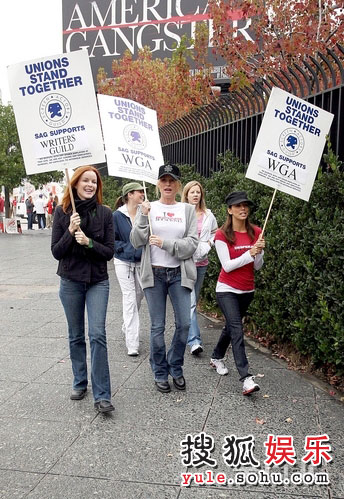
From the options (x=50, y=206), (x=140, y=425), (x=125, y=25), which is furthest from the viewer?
(x=125, y=25)

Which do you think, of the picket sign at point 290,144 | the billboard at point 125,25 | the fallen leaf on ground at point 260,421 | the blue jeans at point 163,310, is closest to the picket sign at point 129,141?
the blue jeans at point 163,310

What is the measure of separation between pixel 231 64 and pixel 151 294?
8739mm

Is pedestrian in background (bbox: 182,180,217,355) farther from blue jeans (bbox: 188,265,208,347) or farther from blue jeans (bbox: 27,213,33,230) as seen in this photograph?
blue jeans (bbox: 27,213,33,230)

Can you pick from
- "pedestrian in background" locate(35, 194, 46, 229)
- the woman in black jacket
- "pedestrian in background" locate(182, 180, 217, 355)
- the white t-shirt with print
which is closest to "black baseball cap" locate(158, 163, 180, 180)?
the white t-shirt with print

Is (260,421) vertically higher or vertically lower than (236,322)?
lower

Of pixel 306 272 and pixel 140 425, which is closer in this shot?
pixel 140 425

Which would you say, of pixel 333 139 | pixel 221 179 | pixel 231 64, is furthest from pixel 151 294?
pixel 231 64

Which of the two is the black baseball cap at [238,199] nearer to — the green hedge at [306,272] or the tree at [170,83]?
the green hedge at [306,272]

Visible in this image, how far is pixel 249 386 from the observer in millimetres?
4789

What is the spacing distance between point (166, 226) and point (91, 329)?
1.14 metres

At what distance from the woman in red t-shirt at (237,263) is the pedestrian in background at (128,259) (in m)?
1.42

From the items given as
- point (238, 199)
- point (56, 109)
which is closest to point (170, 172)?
point (238, 199)

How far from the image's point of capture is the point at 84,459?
3.72m

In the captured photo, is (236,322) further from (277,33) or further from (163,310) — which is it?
(277,33)
